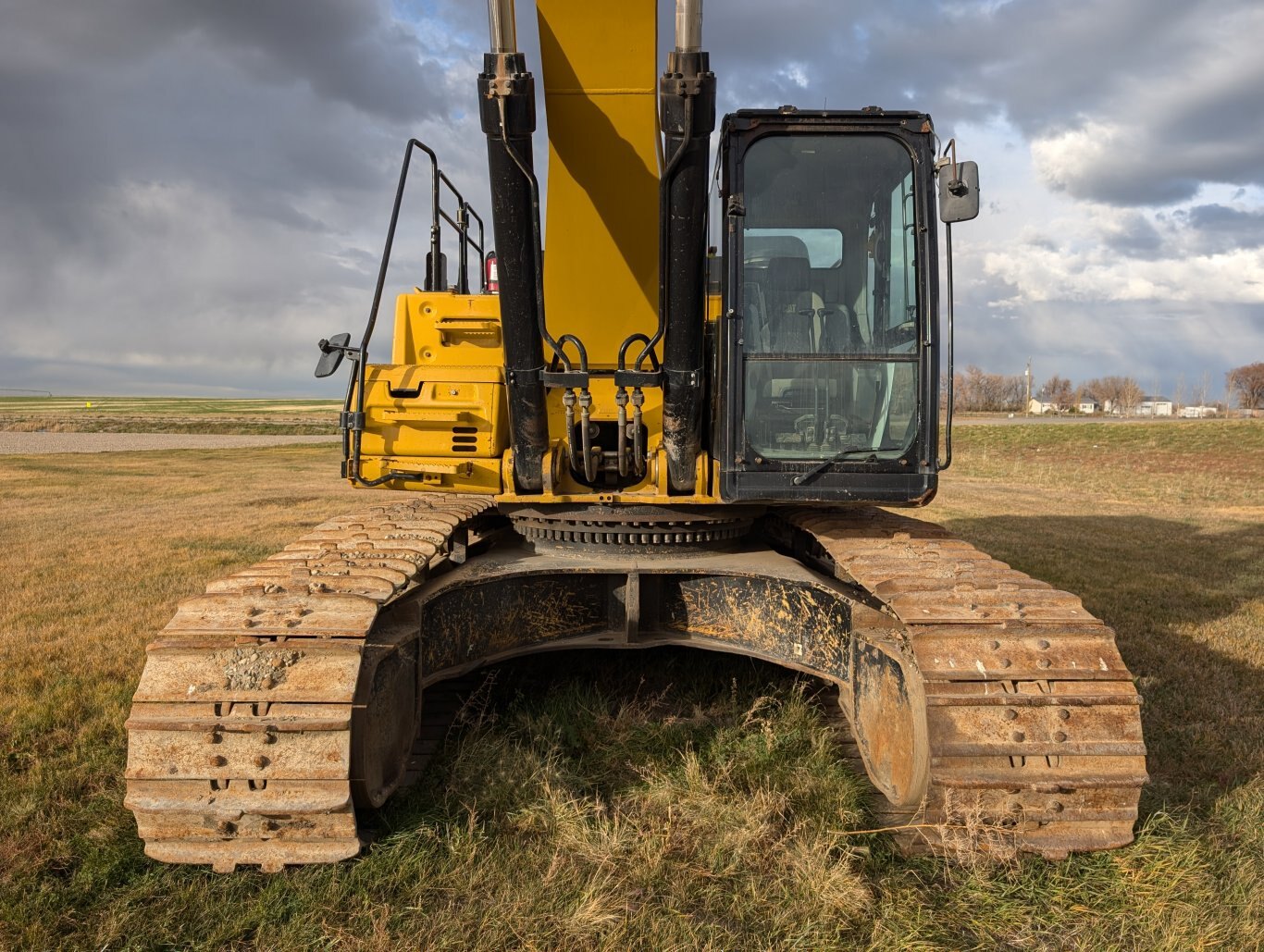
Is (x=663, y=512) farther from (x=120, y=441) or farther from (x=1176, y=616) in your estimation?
(x=120, y=441)

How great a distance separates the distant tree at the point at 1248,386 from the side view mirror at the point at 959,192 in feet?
358

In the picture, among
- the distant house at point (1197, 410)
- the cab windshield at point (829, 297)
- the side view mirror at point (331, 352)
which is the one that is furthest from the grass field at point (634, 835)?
the distant house at point (1197, 410)

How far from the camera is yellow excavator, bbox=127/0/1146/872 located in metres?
2.92

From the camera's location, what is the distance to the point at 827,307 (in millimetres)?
4047

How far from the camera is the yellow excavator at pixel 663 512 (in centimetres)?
292

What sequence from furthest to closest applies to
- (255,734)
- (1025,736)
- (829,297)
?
(829,297) → (1025,736) → (255,734)

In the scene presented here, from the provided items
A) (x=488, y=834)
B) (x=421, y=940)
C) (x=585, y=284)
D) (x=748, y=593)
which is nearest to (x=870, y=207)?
(x=585, y=284)

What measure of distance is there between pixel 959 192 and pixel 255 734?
143 inches

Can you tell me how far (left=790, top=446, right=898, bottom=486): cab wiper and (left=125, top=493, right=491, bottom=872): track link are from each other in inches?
79.5

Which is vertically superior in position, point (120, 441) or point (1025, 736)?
point (120, 441)

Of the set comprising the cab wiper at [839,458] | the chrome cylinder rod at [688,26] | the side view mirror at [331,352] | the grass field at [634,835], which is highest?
the chrome cylinder rod at [688,26]

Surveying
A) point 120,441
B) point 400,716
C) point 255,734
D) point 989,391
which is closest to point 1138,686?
point 400,716

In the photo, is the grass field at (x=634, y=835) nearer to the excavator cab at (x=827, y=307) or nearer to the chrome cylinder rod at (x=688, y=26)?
the excavator cab at (x=827, y=307)

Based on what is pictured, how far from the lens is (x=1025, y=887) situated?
2.92 meters
